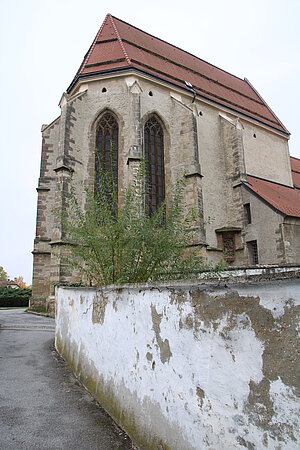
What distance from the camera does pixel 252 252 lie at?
17688 mm

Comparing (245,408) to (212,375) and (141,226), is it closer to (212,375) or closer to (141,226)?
(212,375)

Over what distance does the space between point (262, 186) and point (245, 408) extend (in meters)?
19.1

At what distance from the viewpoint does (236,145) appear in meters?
19.3

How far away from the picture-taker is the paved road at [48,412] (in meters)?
3.13

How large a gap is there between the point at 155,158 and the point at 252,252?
7.00m

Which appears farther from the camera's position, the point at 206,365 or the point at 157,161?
the point at 157,161

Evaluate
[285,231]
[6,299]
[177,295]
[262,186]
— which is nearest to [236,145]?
[262,186]

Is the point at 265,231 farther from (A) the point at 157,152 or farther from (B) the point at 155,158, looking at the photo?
(A) the point at 157,152

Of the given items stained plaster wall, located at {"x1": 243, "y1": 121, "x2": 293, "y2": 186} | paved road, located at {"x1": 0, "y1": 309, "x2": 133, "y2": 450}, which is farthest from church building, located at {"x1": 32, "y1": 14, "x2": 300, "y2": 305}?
paved road, located at {"x1": 0, "y1": 309, "x2": 133, "y2": 450}

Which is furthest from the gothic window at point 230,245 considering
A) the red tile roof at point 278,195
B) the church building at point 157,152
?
the red tile roof at point 278,195

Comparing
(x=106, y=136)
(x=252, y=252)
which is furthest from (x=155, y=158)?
(x=252, y=252)

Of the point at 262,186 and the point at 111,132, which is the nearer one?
the point at 111,132

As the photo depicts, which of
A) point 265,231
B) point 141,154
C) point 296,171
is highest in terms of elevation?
point 296,171

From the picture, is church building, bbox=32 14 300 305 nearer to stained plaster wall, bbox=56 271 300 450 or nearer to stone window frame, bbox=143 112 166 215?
stone window frame, bbox=143 112 166 215
